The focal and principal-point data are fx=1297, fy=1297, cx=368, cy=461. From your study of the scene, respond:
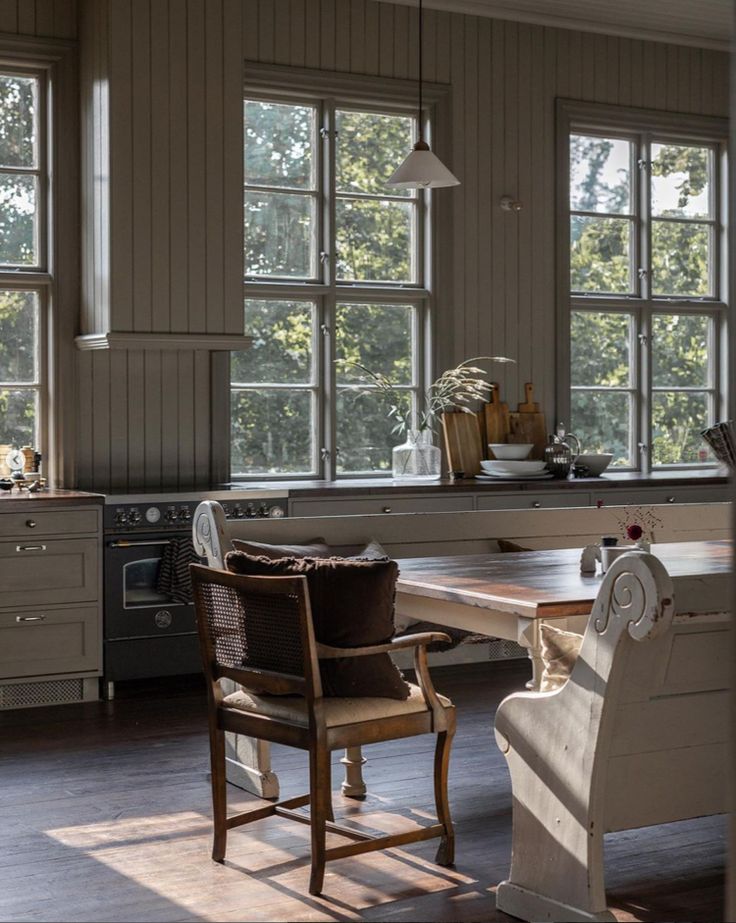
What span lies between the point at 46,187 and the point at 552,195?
2.83 m

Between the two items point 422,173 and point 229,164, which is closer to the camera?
point 422,173

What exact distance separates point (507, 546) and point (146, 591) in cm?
160

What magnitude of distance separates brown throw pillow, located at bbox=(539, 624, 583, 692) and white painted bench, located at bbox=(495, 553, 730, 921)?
7cm

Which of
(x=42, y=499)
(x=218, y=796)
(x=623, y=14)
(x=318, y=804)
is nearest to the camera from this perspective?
(x=318, y=804)

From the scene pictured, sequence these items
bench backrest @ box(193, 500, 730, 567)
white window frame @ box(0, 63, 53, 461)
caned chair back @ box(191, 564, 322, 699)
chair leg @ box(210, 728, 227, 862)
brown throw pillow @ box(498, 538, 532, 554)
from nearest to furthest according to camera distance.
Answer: caned chair back @ box(191, 564, 322, 699) → chair leg @ box(210, 728, 227, 862) → bench backrest @ box(193, 500, 730, 567) → brown throw pillow @ box(498, 538, 532, 554) → white window frame @ box(0, 63, 53, 461)

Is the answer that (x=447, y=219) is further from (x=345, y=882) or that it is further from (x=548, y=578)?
(x=345, y=882)

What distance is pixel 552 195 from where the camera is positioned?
732cm

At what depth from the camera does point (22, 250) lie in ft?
20.2

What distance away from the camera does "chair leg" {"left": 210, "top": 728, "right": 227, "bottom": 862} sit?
3449 millimetres

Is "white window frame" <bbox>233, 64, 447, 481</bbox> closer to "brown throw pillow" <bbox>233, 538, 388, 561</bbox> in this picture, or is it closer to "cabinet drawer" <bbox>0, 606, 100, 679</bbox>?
"cabinet drawer" <bbox>0, 606, 100, 679</bbox>

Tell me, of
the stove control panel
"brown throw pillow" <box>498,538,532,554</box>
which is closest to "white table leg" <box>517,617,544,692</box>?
"brown throw pillow" <box>498,538,532,554</box>

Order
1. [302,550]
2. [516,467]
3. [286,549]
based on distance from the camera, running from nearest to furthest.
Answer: [286,549], [302,550], [516,467]

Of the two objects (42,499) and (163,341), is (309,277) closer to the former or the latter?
(163,341)

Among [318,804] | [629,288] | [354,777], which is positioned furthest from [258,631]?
[629,288]
